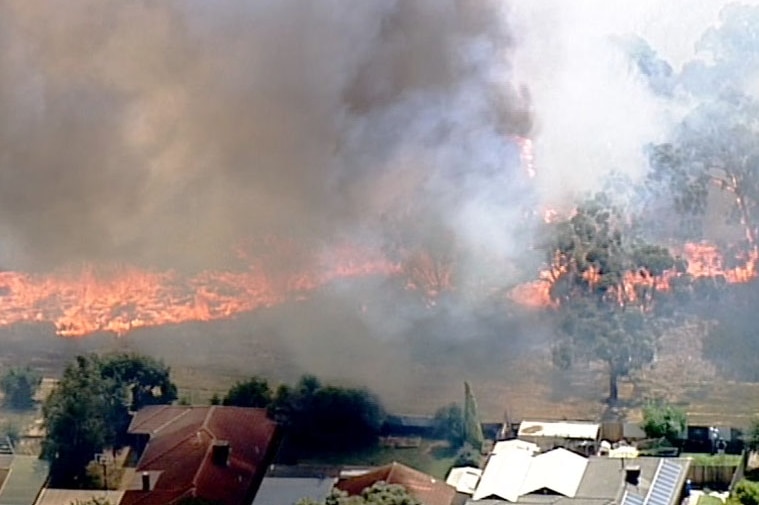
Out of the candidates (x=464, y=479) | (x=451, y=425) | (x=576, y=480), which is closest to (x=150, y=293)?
(x=451, y=425)

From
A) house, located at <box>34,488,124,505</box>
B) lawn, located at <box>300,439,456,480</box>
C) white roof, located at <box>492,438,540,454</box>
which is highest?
white roof, located at <box>492,438,540,454</box>

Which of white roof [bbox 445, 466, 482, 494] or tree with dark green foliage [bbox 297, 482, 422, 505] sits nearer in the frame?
tree with dark green foliage [bbox 297, 482, 422, 505]

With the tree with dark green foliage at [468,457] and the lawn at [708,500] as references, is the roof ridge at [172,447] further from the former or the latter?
the lawn at [708,500]

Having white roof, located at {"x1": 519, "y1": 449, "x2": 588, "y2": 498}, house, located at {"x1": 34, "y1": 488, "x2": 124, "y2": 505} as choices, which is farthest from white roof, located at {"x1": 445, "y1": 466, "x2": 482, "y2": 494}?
house, located at {"x1": 34, "y1": 488, "x2": 124, "y2": 505}

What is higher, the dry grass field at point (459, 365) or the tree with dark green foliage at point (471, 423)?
the dry grass field at point (459, 365)

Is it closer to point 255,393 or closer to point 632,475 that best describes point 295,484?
point 255,393

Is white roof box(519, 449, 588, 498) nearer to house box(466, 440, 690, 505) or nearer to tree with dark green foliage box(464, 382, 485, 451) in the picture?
house box(466, 440, 690, 505)

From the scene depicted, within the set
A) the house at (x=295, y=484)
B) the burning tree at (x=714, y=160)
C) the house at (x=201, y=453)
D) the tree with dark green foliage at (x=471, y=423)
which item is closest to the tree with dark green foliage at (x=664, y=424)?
the tree with dark green foliage at (x=471, y=423)
